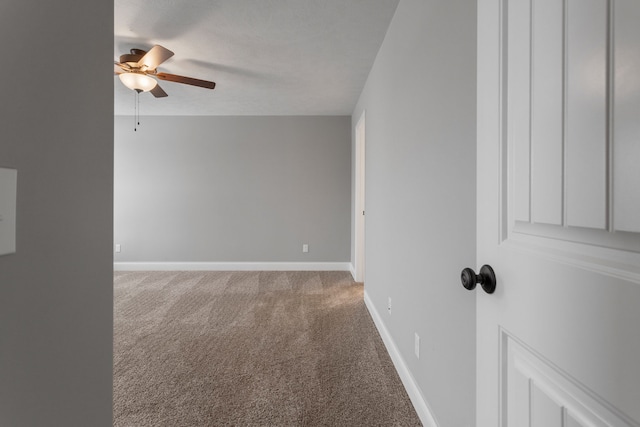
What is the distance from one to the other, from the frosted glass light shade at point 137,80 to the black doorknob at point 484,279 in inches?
129

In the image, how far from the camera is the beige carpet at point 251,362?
1.83 meters

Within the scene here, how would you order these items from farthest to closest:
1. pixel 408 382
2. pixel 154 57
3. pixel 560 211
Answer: pixel 154 57 → pixel 408 382 → pixel 560 211

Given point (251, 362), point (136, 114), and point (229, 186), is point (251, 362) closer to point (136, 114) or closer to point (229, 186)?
point (229, 186)

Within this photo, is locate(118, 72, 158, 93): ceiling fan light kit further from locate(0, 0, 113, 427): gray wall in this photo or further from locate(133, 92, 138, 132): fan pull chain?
locate(0, 0, 113, 427): gray wall

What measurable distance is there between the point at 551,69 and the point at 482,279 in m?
0.45

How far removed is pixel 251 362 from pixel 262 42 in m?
2.61

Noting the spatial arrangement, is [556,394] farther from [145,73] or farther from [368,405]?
[145,73]

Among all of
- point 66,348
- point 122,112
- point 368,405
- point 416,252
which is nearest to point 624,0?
point 66,348

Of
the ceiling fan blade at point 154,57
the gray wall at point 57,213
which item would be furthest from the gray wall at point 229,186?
the gray wall at point 57,213

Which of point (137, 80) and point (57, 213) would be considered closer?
point (57, 213)

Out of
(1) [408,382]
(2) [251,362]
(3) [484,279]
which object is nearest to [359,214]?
(2) [251,362]

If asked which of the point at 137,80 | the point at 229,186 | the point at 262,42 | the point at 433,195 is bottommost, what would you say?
the point at 433,195

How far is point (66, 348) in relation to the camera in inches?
23.4

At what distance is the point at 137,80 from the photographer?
3.10 m
